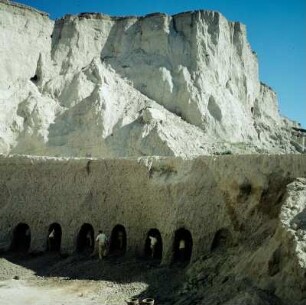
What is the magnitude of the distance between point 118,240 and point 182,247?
9.06ft

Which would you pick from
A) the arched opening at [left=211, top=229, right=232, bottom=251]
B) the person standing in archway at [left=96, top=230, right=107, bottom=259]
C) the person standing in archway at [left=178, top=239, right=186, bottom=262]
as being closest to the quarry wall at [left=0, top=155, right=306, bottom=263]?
the arched opening at [left=211, top=229, right=232, bottom=251]

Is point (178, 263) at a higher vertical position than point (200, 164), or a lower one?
lower

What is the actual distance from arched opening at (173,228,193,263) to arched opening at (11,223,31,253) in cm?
765

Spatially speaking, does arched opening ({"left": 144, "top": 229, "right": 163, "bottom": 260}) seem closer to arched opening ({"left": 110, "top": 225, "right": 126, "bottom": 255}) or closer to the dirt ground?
the dirt ground

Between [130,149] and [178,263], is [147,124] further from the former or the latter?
[178,263]

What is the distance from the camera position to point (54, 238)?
2397 cm

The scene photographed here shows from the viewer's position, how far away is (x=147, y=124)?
44.2 metres

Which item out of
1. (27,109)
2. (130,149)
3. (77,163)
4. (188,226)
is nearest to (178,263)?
(188,226)

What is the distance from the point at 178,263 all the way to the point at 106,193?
463cm

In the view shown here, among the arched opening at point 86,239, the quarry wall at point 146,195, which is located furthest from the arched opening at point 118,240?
the arched opening at point 86,239

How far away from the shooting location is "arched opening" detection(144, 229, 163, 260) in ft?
68.3

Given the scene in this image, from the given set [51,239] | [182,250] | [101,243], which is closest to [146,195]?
[101,243]

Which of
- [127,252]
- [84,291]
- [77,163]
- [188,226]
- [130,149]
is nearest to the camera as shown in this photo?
[84,291]

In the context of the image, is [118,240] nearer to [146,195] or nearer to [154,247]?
[154,247]
